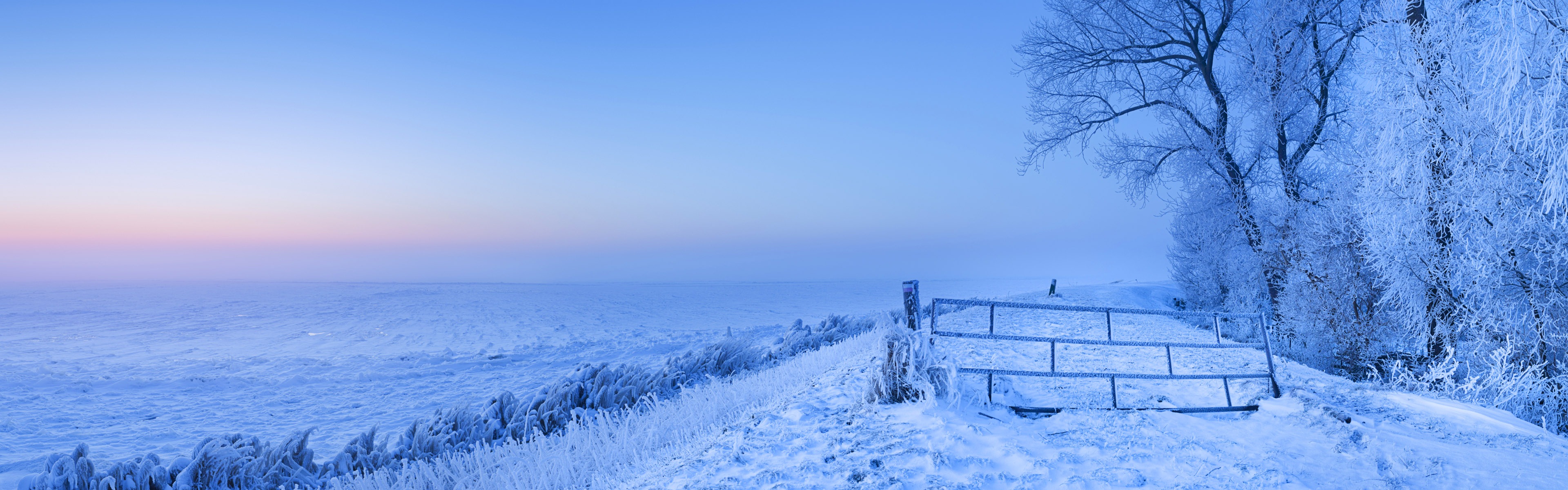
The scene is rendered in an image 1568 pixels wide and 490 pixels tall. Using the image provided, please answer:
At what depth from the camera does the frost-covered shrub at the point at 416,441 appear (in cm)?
451

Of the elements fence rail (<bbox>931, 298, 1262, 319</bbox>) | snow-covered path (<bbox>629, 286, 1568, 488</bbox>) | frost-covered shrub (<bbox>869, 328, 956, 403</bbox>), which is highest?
fence rail (<bbox>931, 298, 1262, 319</bbox>)

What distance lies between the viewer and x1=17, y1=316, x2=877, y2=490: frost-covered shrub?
14.8ft

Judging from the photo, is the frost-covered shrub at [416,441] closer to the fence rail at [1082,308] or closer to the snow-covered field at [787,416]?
the snow-covered field at [787,416]

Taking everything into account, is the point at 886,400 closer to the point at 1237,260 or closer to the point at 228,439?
the point at 228,439

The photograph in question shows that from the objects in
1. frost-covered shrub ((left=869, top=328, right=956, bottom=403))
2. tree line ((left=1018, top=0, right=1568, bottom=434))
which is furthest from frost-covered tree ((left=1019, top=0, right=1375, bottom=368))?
frost-covered shrub ((left=869, top=328, right=956, bottom=403))

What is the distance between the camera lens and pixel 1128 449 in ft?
12.9

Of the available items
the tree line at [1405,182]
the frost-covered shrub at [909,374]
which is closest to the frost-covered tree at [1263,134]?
the tree line at [1405,182]

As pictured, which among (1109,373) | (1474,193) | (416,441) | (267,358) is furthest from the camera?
(267,358)

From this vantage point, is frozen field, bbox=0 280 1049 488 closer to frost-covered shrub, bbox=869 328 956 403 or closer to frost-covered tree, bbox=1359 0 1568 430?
frost-covered shrub, bbox=869 328 956 403

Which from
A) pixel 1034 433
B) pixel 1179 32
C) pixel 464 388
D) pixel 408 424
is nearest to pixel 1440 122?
pixel 1034 433

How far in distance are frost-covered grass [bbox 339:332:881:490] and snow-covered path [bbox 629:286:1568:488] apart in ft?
1.56

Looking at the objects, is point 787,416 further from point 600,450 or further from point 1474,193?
point 1474,193

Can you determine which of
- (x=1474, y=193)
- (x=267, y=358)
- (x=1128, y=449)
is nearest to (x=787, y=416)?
(x=1128, y=449)

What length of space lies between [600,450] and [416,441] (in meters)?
2.72
